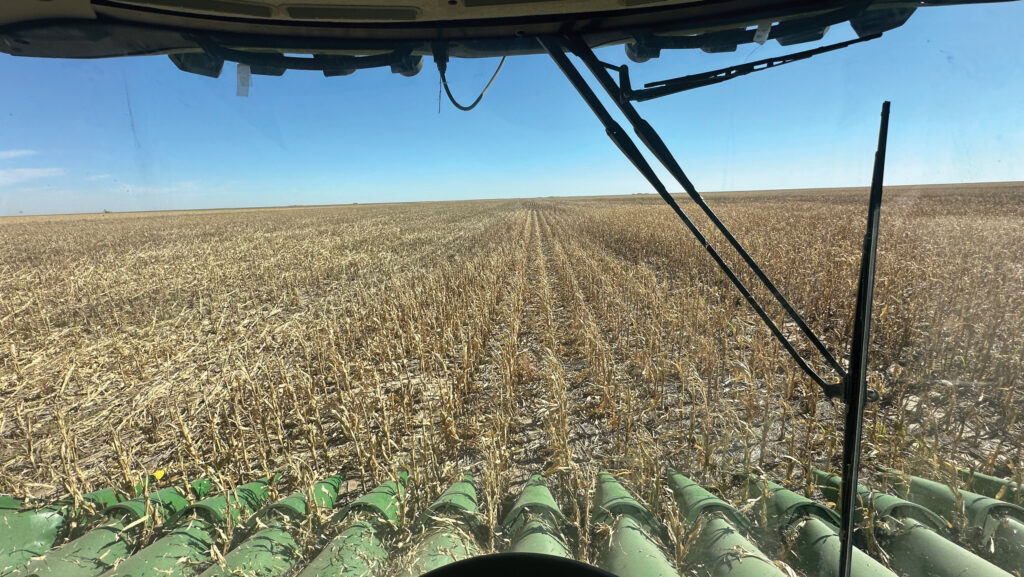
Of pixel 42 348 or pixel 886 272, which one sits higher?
pixel 886 272

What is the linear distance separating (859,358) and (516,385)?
3.17 m

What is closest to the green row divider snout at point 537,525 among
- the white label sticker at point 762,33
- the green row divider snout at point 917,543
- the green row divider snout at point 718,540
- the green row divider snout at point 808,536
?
the green row divider snout at point 718,540

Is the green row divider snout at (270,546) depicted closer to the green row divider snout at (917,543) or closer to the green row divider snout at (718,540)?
the green row divider snout at (718,540)

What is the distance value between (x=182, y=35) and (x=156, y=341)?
498cm

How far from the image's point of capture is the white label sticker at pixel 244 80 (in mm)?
1532

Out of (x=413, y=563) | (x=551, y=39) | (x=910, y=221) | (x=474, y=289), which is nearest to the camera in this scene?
(x=413, y=563)

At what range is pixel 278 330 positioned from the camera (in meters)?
5.50

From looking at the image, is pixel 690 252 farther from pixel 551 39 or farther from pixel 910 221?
pixel 551 39

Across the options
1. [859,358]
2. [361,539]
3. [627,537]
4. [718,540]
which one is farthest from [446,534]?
[859,358]

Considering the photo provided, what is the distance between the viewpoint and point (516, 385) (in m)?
3.90

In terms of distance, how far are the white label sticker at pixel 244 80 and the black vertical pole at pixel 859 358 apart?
1.93m

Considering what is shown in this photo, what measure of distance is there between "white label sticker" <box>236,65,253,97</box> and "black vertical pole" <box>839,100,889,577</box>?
1929 mm

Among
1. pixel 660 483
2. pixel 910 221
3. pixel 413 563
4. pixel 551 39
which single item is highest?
pixel 551 39

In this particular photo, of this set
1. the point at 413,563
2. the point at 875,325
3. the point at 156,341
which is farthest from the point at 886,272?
the point at 156,341
